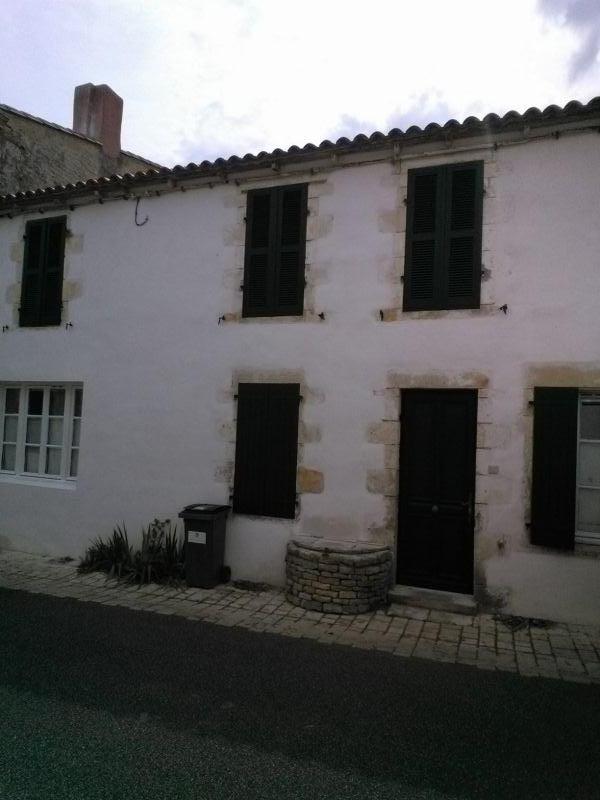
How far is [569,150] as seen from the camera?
5543 millimetres

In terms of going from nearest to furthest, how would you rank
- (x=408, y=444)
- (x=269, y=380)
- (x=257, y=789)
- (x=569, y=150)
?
(x=257, y=789) < (x=569, y=150) < (x=408, y=444) < (x=269, y=380)

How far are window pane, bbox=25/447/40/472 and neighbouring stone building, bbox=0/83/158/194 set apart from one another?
5.08m

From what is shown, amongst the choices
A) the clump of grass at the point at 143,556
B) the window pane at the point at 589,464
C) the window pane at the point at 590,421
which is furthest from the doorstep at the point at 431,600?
the clump of grass at the point at 143,556

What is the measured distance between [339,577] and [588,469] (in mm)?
2696

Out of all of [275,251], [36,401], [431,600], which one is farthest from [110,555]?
[275,251]

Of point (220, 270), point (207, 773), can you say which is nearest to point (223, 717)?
point (207, 773)

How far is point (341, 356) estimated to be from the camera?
6.29m

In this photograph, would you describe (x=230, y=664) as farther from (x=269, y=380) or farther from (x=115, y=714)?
(x=269, y=380)

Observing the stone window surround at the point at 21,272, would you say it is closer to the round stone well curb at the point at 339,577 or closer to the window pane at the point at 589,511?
the round stone well curb at the point at 339,577

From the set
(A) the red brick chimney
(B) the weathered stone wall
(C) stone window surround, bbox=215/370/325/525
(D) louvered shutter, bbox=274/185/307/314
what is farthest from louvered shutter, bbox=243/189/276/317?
(A) the red brick chimney

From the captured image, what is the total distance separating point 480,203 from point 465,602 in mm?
4125

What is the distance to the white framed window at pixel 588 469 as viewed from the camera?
5445mm

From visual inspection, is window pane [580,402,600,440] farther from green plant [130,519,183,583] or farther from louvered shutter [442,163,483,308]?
green plant [130,519,183,583]

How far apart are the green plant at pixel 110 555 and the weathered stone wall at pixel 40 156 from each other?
689 cm
